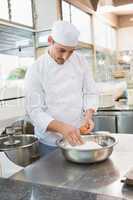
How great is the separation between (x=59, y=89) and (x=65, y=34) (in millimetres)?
317

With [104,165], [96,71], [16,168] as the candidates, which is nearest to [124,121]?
[96,71]

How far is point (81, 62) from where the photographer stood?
159 cm

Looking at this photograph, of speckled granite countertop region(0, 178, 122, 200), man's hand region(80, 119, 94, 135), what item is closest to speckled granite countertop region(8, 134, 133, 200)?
speckled granite countertop region(0, 178, 122, 200)

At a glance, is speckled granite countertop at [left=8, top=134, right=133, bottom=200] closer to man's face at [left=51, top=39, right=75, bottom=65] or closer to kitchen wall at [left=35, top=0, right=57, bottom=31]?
man's face at [left=51, top=39, right=75, bottom=65]

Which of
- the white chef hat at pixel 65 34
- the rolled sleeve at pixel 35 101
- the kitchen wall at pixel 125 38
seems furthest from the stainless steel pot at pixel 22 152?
the kitchen wall at pixel 125 38

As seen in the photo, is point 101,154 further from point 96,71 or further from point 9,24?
point 96,71

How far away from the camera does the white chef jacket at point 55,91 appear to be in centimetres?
140

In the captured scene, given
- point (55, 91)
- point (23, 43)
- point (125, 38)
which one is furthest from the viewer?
point (125, 38)

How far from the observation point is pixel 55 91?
4.85 feet

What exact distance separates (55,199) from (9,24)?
1.70 metres

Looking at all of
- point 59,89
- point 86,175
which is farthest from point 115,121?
point 86,175

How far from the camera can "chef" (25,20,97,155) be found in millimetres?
1358

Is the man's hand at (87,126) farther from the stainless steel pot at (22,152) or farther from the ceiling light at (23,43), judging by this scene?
the ceiling light at (23,43)

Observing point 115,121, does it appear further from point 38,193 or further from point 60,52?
point 38,193
